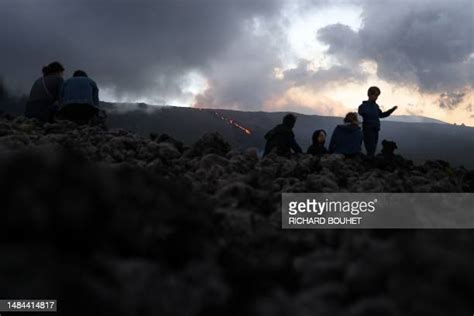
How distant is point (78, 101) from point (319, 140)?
5295 mm

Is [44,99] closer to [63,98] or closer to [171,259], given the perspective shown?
[63,98]

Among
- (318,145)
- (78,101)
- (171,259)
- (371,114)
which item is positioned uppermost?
(78,101)

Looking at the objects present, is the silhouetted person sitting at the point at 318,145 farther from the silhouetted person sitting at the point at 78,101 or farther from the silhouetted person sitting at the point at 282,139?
the silhouetted person sitting at the point at 78,101

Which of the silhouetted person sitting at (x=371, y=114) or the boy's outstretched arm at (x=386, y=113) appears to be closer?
the boy's outstretched arm at (x=386, y=113)

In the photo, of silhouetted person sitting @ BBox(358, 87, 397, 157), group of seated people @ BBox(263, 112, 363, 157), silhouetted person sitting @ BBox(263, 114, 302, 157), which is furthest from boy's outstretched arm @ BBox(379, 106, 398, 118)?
silhouetted person sitting @ BBox(263, 114, 302, 157)

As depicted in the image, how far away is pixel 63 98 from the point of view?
14383 mm

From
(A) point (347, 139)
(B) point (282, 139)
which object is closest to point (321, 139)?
(A) point (347, 139)

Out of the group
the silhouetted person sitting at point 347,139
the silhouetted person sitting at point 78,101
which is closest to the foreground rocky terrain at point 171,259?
the silhouetted person sitting at point 347,139

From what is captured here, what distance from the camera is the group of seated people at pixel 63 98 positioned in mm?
14289

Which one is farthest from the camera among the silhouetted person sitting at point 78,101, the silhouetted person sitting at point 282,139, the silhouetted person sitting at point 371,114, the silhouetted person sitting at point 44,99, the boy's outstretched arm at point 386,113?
the silhouetted person sitting at point 44,99

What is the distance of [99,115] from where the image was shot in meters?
14.9

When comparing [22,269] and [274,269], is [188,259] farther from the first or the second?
[22,269]

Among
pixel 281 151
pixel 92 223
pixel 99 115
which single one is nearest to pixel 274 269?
pixel 92 223

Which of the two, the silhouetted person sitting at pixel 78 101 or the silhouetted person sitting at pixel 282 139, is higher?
the silhouetted person sitting at pixel 78 101
